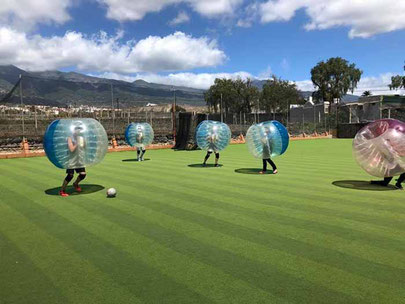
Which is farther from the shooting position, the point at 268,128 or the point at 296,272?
the point at 268,128

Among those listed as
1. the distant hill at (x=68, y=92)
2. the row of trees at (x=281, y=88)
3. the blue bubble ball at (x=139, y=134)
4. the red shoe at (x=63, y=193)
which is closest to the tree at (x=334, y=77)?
the row of trees at (x=281, y=88)

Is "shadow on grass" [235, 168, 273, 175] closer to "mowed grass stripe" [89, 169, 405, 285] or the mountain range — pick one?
"mowed grass stripe" [89, 169, 405, 285]

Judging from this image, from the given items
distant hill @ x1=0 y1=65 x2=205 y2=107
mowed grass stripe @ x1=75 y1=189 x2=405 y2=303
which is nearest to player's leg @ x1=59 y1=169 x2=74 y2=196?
mowed grass stripe @ x1=75 y1=189 x2=405 y2=303

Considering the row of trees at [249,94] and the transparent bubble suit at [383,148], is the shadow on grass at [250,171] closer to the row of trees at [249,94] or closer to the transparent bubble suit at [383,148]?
the transparent bubble suit at [383,148]

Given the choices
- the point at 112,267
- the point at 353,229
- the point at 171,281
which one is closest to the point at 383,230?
the point at 353,229

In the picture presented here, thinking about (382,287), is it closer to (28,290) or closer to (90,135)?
(28,290)

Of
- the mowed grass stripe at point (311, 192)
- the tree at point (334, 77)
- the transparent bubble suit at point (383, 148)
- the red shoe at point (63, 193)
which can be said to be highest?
the tree at point (334, 77)

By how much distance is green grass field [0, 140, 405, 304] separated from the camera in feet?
12.5

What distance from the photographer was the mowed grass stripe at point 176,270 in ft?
12.0

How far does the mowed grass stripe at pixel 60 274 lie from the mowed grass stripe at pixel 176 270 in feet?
0.81

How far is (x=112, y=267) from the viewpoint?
4.45 m

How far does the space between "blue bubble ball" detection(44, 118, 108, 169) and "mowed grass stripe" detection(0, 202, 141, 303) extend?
9.05 ft

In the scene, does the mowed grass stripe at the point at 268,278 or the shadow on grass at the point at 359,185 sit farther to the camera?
the shadow on grass at the point at 359,185

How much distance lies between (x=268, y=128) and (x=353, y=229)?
19.8 feet
